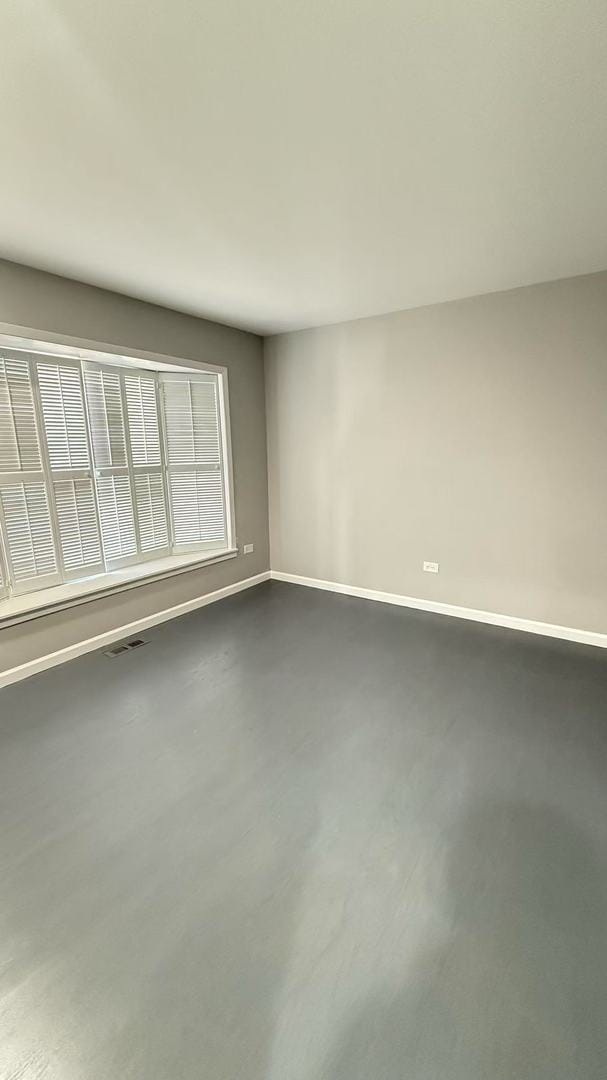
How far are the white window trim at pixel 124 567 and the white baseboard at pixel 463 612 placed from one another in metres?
0.95

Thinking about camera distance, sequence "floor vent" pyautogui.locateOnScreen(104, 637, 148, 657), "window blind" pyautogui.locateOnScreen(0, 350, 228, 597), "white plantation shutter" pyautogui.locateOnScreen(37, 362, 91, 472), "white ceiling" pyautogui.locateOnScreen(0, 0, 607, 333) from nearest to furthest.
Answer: "white ceiling" pyautogui.locateOnScreen(0, 0, 607, 333) → "window blind" pyautogui.locateOnScreen(0, 350, 228, 597) → "white plantation shutter" pyautogui.locateOnScreen(37, 362, 91, 472) → "floor vent" pyautogui.locateOnScreen(104, 637, 148, 657)

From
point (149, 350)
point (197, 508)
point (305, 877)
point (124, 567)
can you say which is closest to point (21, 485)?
point (124, 567)

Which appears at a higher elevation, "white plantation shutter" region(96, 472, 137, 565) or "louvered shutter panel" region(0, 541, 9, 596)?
"white plantation shutter" region(96, 472, 137, 565)

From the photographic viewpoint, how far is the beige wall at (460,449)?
10.0 feet

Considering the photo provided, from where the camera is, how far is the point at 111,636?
3.36m

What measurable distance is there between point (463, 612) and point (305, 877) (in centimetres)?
266

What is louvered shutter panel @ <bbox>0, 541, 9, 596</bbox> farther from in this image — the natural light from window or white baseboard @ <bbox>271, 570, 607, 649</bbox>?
white baseboard @ <bbox>271, 570, 607, 649</bbox>

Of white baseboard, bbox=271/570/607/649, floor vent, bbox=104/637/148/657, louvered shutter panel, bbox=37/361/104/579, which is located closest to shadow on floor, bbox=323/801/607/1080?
white baseboard, bbox=271/570/607/649

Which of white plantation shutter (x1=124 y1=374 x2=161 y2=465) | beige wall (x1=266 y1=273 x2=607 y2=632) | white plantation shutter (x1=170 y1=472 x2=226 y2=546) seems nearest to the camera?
beige wall (x1=266 y1=273 x2=607 y2=632)

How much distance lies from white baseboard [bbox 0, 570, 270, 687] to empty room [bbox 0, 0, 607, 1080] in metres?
0.02

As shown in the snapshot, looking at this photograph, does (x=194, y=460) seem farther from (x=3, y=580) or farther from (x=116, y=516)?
(x=3, y=580)

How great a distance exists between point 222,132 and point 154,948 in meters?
2.64

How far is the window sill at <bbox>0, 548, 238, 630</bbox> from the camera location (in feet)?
9.18

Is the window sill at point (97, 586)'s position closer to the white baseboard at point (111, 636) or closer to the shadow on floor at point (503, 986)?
the white baseboard at point (111, 636)
